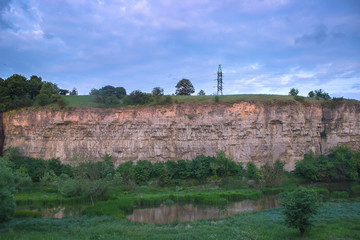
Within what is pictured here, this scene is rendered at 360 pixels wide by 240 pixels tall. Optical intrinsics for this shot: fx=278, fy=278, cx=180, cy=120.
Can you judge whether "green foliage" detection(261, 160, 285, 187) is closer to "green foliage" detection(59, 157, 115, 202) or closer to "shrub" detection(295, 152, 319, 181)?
"shrub" detection(295, 152, 319, 181)

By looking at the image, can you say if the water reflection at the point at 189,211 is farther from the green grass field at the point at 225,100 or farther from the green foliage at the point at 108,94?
the green foliage at the point at 108,94

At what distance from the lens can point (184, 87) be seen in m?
48.8

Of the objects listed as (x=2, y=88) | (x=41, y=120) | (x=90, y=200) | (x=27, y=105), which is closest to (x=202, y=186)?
(x=90, y=200)

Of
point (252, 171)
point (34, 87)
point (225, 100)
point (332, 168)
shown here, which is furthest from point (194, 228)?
point (34, 87)

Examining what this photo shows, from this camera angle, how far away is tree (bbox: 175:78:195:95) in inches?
1916

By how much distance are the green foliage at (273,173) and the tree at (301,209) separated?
16.1 m

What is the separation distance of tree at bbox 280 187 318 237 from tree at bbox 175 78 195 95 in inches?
1445

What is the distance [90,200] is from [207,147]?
1634 centimetres

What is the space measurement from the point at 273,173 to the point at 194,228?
17386 millimetres

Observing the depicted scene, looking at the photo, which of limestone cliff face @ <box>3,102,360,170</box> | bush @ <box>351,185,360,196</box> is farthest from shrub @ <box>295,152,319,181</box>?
bush @ <box>351,185,360,196</box>

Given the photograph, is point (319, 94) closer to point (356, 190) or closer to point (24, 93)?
point (356, 190)

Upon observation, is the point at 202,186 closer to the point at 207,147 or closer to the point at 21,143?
the point at 207,147

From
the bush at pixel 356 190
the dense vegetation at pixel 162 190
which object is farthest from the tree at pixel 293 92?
the bush at pixel 356 190

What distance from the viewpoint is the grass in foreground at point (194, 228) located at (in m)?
12.7
